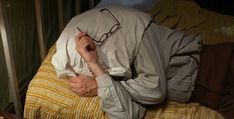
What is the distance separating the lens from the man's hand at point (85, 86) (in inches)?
47.0

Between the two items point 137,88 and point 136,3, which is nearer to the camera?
point 137,88

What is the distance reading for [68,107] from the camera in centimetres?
119

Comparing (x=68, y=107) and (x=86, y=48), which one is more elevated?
(x=86, y=48)

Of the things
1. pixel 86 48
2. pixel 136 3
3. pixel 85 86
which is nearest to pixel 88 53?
pixel 86 48

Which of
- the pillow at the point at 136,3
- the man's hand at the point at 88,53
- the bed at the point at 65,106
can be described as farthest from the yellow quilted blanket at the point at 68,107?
the pillow at the point at 136,3

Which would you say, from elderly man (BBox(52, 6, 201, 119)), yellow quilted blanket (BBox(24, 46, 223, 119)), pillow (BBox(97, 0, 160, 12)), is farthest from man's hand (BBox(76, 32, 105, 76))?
pillow (BBox(97, 0, 160, 12))

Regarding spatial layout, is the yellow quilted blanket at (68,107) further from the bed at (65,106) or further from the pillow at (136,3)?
the pillow at (136,3)

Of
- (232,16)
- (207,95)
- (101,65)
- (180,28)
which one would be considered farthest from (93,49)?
(232,16)

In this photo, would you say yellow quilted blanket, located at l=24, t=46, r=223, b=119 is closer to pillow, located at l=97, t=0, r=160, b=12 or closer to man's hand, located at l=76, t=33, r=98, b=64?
man's hand, located at l=76, t=33, r=98, b=64

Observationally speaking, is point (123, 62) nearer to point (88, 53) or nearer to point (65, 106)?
point (88, 53)

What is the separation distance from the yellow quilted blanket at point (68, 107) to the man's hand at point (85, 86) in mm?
19

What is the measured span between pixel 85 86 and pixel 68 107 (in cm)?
10

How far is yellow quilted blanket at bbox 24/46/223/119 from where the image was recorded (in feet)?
3.87

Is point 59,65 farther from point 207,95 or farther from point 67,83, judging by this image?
point 207,95
